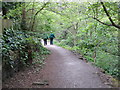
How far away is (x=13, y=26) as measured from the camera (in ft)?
18.6

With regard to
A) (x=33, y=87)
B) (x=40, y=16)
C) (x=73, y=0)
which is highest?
(x=73, y=0)

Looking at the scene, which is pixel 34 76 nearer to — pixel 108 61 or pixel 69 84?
pixel 69 84

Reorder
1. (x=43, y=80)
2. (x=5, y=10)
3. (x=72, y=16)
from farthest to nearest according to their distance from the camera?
(x=72, y=16), (x=5, y=10), (x=43, y=80)

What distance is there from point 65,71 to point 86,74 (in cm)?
110

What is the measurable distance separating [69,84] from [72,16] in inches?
258

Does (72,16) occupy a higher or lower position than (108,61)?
higher

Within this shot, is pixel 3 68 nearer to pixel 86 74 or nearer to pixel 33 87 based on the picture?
pixel 33 87

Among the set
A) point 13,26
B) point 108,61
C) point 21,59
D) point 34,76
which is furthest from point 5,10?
point 108,61

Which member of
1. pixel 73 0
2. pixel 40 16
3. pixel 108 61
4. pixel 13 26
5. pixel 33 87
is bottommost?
pixel 33 87

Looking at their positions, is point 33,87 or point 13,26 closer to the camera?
point 33,87

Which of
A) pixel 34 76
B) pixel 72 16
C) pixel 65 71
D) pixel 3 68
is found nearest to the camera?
pixel 3 68

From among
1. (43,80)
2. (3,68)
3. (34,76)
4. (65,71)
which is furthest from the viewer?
(65,71)

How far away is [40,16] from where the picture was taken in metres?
8.05

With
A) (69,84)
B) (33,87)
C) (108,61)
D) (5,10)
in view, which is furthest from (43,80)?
(5,10)
